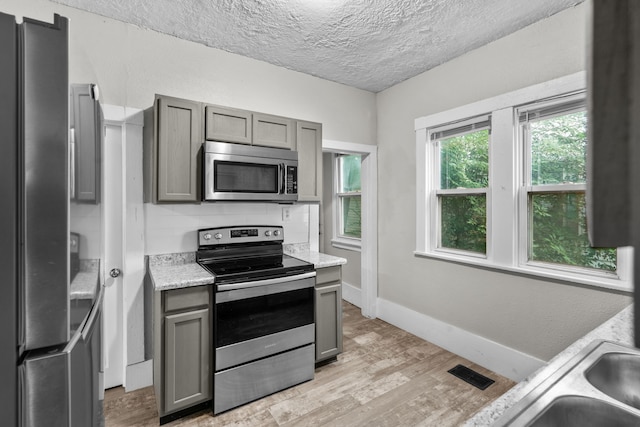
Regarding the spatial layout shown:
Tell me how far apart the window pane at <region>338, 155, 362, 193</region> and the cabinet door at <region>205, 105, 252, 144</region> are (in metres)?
2.11

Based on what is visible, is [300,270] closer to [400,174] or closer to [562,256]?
[400,174]

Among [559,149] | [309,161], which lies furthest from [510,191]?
[309,161]

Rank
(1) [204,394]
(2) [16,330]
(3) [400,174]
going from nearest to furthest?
(2) [16,330] → (1) [204,394] → (3) [400,174]

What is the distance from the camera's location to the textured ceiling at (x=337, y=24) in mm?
2072

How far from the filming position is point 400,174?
3334 millimetres

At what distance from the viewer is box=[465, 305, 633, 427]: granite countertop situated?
0.75 meters

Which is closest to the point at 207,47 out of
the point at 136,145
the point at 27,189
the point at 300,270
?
the point at 136,145

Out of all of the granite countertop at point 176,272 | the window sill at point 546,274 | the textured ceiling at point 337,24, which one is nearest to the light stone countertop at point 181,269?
the granite countertop at point 176,272

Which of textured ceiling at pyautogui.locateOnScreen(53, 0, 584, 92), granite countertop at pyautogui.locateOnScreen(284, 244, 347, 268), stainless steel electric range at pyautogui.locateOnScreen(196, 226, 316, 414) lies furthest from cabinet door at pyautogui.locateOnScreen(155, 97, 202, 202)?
granite countertop at pyautogui.locateOnScreen(284, 244, 347, 268)

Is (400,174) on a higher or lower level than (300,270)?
higher

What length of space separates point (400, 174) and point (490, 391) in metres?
2.03

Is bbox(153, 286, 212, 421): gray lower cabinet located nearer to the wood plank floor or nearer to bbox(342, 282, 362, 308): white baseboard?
the wood plank floor

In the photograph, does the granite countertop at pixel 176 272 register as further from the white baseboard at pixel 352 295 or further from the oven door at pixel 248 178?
the white baseboard at pixel 352 295

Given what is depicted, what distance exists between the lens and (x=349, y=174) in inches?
175
